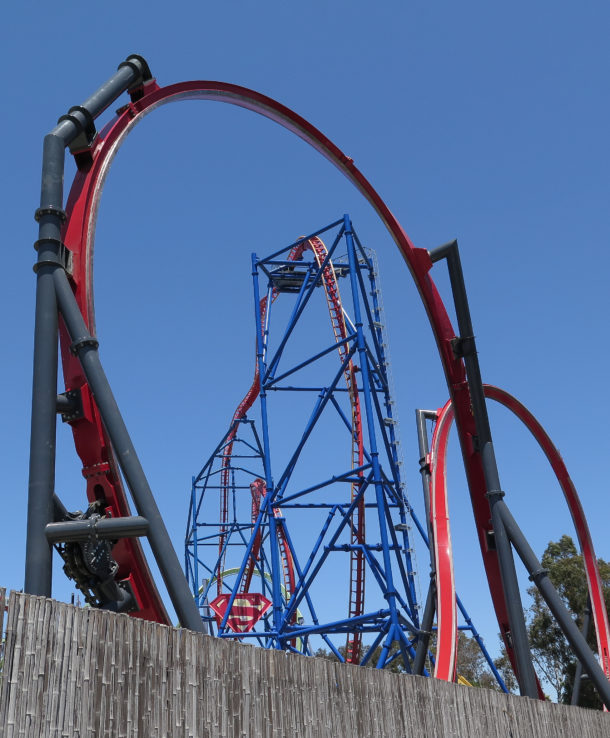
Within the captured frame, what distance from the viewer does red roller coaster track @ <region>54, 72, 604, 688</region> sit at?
5227 millimetres

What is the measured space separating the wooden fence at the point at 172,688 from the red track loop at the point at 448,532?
2.59m

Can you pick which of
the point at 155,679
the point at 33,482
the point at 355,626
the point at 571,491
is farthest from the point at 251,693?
the point at 355,626

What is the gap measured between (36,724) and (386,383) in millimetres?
12719

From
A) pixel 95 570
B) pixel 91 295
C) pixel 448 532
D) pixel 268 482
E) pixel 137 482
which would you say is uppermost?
pixel 268 482

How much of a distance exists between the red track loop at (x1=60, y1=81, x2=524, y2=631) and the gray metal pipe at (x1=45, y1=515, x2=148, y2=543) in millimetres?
450

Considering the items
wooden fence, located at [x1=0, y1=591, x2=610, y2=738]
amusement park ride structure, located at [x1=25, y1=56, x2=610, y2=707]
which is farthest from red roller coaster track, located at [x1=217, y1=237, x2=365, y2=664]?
wooden fence, located at [x1=0, y1=591, x2=610, y2=738]

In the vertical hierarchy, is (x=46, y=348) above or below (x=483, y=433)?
below

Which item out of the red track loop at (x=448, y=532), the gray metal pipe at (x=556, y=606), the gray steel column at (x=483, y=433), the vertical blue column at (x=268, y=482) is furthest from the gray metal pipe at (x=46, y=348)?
the vertical blue column at (x=268, y=482)

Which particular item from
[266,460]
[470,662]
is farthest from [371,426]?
[470,662]

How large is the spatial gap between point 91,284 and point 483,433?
464cm

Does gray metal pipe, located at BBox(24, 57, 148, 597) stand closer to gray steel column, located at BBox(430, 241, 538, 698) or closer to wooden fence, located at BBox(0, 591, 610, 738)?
wooden fence, located at BBox(0, 591, 610, 738)

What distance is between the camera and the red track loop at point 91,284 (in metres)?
5.23

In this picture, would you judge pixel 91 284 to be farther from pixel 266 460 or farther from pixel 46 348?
pixel 266 460

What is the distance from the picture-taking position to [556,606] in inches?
315
